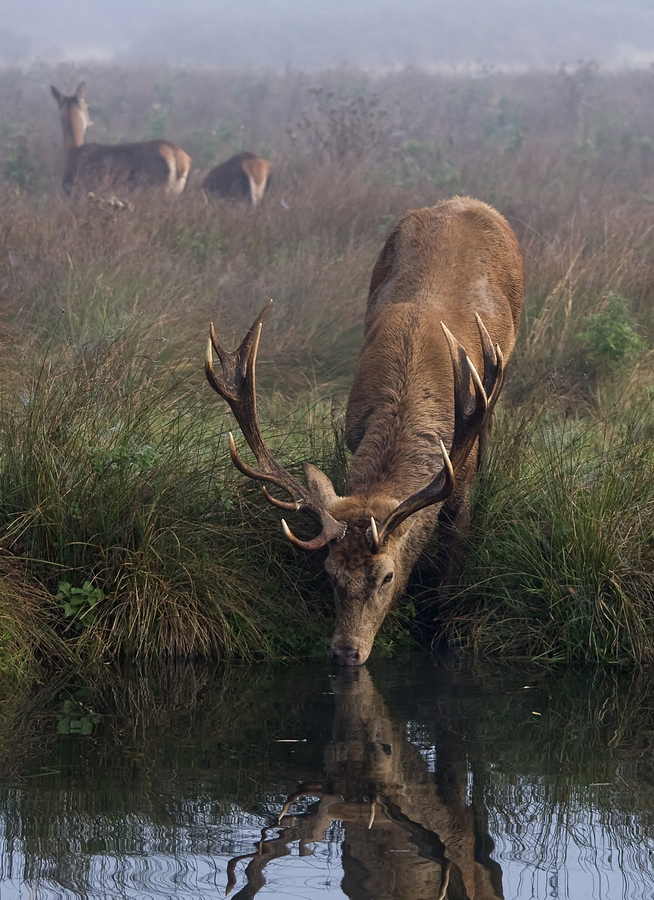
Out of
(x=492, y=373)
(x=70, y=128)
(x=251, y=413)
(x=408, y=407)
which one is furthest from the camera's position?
(x=70, y=128)

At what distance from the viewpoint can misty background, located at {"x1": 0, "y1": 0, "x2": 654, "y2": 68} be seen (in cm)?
7462

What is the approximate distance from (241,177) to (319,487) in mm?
14273

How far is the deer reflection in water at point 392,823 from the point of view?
4059 mm

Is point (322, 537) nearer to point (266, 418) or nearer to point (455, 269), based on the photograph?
point (455, 269)

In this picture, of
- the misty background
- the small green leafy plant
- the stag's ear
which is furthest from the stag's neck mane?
the misty background

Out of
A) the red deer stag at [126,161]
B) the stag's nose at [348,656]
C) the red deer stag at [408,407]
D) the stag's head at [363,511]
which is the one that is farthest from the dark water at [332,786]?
the red deer stag at [126,161]

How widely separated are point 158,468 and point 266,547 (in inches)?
27.8

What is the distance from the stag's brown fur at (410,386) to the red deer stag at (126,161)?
1152 cm

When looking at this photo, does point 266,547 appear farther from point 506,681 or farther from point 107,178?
point 107,178

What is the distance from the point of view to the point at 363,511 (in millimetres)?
6211

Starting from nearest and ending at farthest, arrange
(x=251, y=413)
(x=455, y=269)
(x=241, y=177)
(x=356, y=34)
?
1. (x=251, y=413)
2. (x=455, y=269)
3. (x=241, y=177)
4. (x=356, y=34)

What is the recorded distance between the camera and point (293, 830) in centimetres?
438

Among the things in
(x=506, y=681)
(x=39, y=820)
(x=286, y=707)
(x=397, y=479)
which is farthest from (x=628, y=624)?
(x=39, y=820)

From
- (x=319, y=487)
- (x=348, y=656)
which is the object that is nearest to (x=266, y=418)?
(x=319, y=487)
